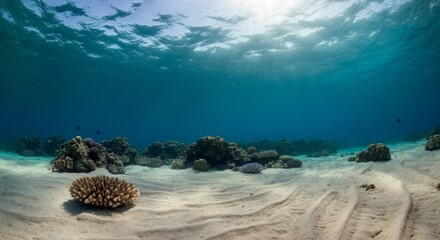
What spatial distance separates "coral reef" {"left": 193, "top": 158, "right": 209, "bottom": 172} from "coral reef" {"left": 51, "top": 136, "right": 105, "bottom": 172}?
3933 millimetres

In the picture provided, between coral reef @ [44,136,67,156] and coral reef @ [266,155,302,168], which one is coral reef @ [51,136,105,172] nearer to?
coral reef @ [266,155,302,168]

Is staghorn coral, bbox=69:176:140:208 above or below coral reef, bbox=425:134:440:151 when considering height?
below

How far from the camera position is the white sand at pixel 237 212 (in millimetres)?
4258

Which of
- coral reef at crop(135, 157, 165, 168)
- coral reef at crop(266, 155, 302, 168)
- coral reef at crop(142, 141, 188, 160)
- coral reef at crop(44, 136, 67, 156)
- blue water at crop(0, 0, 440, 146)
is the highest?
blue water at crop(0, 0, 440, 146)

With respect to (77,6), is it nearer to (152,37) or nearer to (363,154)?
(152,37)

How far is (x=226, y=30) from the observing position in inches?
1063

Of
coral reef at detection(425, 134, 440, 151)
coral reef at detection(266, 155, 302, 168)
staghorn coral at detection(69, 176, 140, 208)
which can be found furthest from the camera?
coral reef at detection(266, 155, 302, 168)

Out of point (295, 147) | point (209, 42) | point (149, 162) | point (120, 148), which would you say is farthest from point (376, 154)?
point (209, 42)

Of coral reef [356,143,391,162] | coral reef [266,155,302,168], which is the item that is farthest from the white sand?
coral reef [266,155,302,168]

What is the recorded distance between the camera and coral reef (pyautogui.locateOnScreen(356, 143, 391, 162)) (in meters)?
11.3

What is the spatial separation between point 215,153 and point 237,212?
21.4ft

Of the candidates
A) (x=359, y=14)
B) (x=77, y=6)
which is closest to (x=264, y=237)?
(x=77, y=6)

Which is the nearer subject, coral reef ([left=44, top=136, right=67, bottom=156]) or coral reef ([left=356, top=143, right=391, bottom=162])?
coral reef ([left=356, top=143, right=391, bottom=162])

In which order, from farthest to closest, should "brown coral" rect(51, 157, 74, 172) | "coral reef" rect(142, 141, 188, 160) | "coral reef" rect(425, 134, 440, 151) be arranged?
1. "coral reef" rect(142, 141, 188, 160)
2. "coral reef" rect(425, 134, 440, 151)
3. "brown coral" rect(51, 157, 74, 172)
